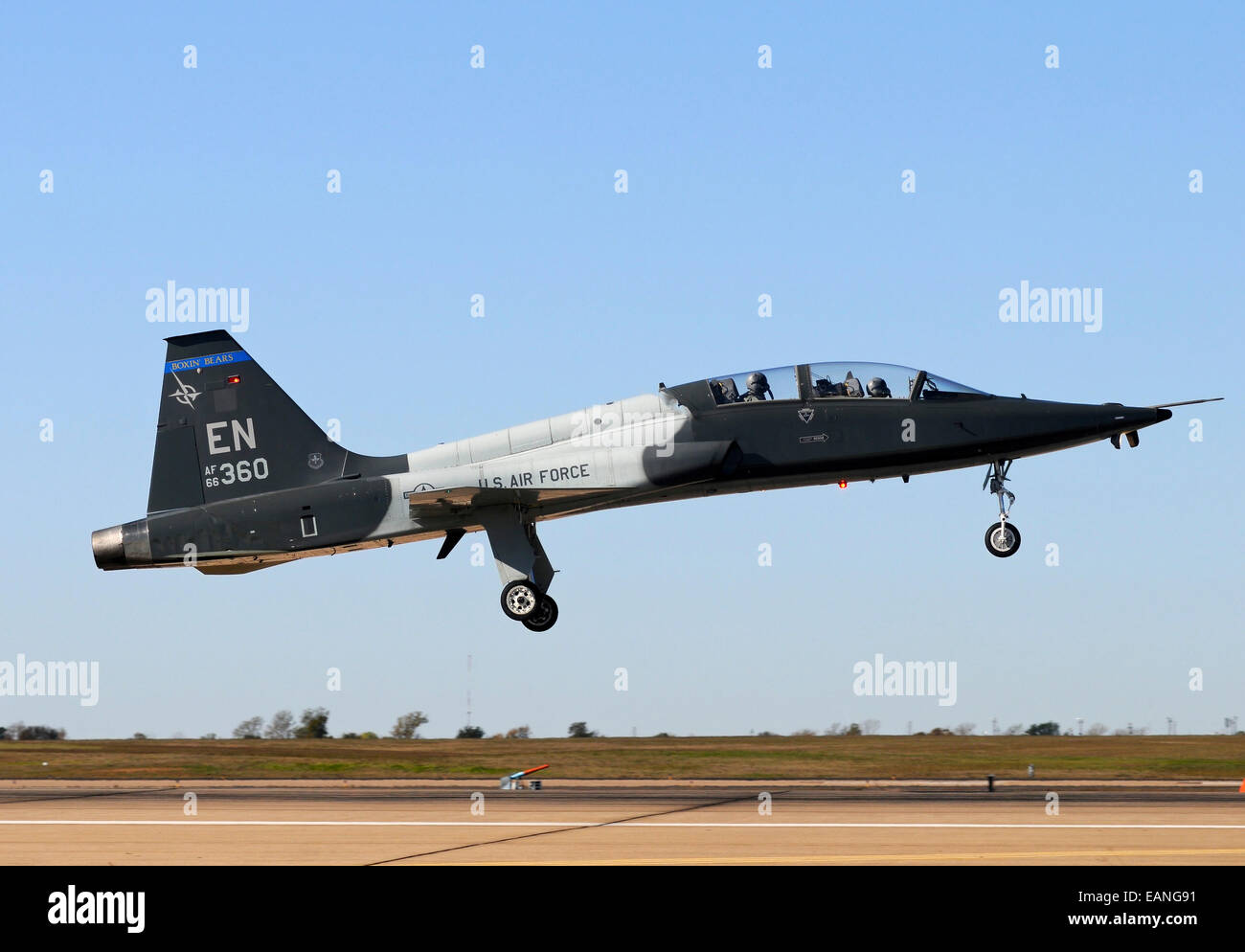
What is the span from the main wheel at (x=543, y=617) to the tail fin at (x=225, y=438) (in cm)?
384

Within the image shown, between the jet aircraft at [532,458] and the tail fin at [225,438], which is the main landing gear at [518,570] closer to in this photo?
the jet aircraft at [532,458]

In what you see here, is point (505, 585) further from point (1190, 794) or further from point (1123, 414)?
point (1190, 794)

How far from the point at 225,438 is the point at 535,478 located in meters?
6.21

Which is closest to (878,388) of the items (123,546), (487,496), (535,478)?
(535,478)

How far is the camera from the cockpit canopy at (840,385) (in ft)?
77.7

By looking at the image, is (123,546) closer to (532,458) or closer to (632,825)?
(532,458)

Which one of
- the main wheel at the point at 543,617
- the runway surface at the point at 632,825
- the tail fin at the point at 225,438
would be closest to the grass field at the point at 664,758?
the runway surface at the point at 632,825

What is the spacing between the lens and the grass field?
2947cm

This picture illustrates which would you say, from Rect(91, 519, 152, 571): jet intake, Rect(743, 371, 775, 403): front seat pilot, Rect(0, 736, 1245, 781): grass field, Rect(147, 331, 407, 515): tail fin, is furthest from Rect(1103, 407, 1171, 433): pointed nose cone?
Rect(91, 519, 152, 571): jet intake

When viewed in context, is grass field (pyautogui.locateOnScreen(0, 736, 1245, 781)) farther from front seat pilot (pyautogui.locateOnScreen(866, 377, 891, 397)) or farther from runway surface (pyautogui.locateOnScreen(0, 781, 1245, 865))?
front seat pilot (pyautogui.locateOnScreen(866, 377, 891, 397))
